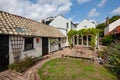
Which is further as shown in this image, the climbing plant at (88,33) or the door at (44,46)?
the climbing plant at (88,33)

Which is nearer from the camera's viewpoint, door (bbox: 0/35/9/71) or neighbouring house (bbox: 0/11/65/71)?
door (bbox: 0/35/9/71)

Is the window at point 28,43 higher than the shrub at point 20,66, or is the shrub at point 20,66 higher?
the window at point 28,43

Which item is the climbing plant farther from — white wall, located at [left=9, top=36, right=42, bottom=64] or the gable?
white wall, located at [left=9, top=36, right=42, bottom=64]

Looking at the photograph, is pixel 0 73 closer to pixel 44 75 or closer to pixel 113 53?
pixel 44 75

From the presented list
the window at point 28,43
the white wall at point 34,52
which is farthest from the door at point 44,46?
the window at point 28,43

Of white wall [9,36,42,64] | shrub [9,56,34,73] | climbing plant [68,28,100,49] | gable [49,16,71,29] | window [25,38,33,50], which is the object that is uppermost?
gable [49,16,71,29]

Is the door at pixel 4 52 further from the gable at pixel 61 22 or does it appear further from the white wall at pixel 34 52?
the gable at pixel 61 22

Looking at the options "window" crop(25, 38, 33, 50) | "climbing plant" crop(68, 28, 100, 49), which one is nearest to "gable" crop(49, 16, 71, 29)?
"climbing plant" crop(68, 28, 100, 49)

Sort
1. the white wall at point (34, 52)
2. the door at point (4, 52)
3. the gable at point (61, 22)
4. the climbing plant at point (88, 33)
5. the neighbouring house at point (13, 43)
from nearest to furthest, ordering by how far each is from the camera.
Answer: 1. the door at point (4, 52)
2. the neighbouring house at point (13, 43)
3. the white wall at point (34, 52)
4. the climbing plant at point (88, 33)
5. the gable at point (61, 22)

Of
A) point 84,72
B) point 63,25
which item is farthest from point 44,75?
point 63,25

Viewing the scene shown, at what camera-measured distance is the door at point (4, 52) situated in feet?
27.2

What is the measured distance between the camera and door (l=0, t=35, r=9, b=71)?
8297 millimetres

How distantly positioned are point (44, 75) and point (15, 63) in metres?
2.88

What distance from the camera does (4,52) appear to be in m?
8.59
